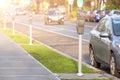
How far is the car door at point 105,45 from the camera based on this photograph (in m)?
14.4

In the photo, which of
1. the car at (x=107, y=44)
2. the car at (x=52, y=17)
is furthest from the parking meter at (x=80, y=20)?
the car at (x=52, y=17)

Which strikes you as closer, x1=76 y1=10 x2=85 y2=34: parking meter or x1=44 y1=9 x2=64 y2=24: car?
x1=76 y1=10 x2=85 y2=34: parking meter

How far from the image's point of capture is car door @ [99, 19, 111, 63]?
14.4 meters

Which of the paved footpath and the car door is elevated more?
the car door

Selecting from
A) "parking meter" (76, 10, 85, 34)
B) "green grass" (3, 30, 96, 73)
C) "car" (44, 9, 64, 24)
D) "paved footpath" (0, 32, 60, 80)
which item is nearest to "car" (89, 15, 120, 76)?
"green grass" (3, 30, 96, 73)

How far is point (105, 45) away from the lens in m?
14.6

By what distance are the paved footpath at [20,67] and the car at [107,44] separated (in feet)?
5.26

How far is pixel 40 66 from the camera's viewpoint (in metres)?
15.6

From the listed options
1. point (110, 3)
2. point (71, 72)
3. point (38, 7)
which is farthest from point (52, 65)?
point (38, 7)

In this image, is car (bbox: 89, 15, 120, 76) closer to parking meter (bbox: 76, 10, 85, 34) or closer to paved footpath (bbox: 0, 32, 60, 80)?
parking meter (bbox: 76, 10, 85, 34)

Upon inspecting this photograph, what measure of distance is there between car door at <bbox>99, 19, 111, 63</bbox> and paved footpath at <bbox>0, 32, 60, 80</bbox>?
1.63 metres

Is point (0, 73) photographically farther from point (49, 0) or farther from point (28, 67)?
point (49, 0)

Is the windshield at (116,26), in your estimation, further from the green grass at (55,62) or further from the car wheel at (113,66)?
the green grass at (55,62)

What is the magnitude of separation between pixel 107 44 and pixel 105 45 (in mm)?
223
